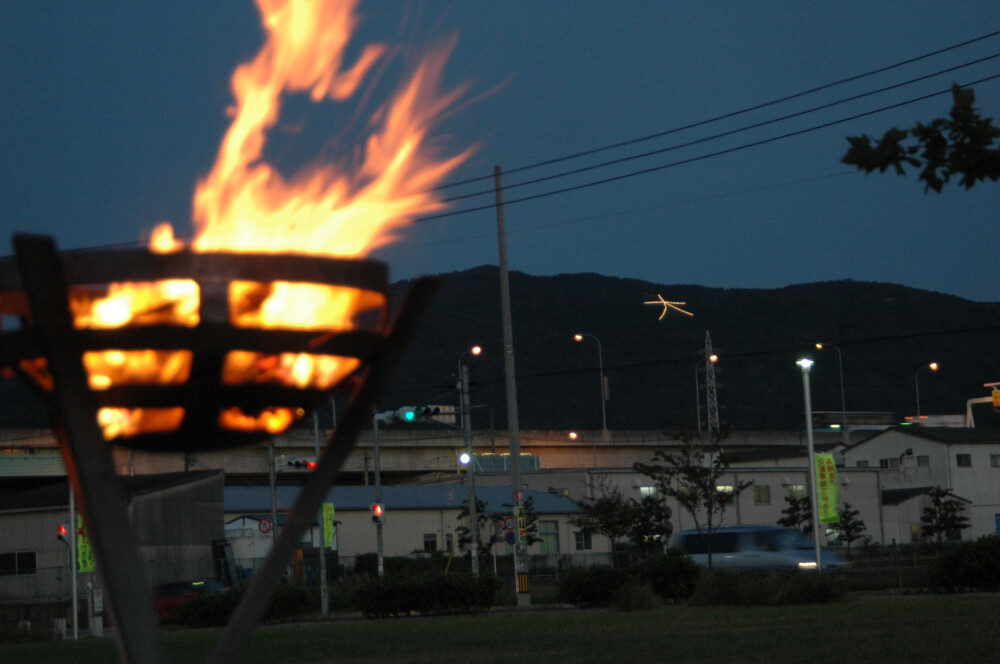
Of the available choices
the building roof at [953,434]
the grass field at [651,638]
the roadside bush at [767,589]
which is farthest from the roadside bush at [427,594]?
the building roof at [953,434]

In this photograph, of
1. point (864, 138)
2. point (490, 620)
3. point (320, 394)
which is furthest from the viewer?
point (490, 620)

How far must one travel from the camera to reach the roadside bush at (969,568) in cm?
2930

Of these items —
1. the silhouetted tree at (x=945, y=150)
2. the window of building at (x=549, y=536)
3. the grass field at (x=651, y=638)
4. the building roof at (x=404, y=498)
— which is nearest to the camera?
the silhouetted tree at (x=945, y=150)

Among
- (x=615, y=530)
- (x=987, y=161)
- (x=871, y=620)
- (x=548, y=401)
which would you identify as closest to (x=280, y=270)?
(x=987, y=161)

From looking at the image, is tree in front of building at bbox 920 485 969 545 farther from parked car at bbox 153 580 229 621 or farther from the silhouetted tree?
the silhouetted tree

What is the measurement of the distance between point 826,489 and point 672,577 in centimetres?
477

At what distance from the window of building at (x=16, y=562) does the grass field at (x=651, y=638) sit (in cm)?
1852

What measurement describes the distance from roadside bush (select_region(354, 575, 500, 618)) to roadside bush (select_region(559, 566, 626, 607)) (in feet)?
6.19

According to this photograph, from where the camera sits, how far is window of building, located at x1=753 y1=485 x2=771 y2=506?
A: 67.7 meters

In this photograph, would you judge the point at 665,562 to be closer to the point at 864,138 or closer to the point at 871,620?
the point at 871,620

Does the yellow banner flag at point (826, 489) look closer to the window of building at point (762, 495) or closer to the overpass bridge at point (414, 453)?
the overpass bridge at point (414, 453)

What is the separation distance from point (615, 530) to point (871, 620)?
2548 centimetres

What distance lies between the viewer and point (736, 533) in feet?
121

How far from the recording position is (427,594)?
3097cm
